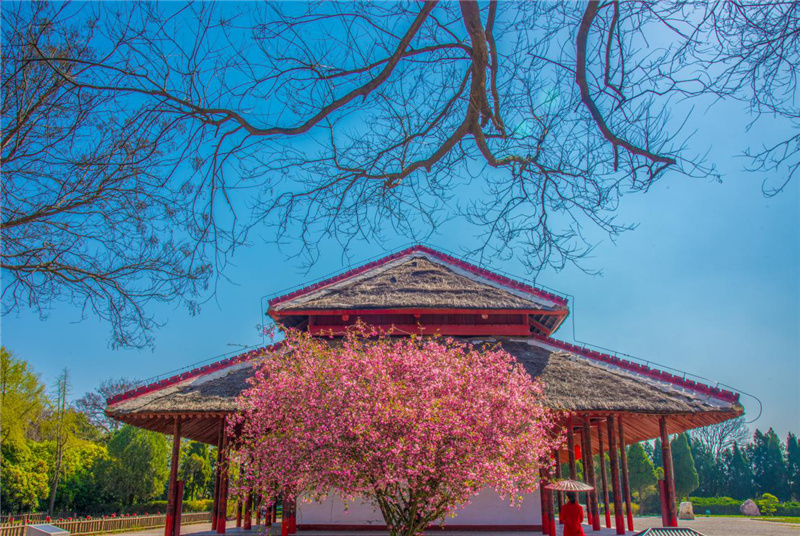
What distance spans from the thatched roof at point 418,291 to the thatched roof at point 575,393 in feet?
4.65

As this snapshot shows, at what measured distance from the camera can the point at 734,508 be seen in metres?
40.6

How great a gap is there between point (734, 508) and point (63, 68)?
48.2 meters

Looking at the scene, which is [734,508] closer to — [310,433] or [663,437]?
[663,437]

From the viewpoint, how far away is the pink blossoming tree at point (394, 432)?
8250 millimetres

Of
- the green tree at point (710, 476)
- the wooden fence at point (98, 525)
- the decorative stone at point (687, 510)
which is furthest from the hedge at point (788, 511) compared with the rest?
the wooden fence at point (98, 525)

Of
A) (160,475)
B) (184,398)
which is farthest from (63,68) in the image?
(160,475)

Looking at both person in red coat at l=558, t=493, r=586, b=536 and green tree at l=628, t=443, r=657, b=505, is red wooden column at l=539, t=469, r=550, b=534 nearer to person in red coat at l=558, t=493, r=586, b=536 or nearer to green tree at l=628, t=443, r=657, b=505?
person in red coat at l=558, t=493, r=586, b=536

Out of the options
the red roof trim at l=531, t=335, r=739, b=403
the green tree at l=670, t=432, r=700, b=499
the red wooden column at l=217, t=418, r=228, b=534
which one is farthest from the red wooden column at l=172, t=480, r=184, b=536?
the green tree at l=670, t=432, r=700, b=499

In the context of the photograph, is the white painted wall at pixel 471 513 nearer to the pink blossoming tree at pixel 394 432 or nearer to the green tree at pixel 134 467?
the pink blossoming tree at pixel 394 432

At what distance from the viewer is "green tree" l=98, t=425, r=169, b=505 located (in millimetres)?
27703

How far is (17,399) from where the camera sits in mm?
23828

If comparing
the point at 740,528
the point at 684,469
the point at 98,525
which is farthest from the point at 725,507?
the point at 98,525

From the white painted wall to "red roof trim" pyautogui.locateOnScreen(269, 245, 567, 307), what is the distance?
4.92 m

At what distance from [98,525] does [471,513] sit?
1483 cm
